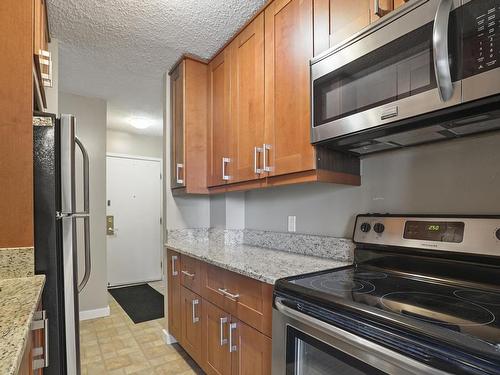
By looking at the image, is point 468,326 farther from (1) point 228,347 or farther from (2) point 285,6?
(2) point 285,6

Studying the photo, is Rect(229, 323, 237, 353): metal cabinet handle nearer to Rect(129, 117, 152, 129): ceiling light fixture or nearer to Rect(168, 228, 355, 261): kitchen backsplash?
Rect(168, 228, 355, 261): kitchen backsplash

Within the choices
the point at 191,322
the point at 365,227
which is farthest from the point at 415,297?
the point at 191,322

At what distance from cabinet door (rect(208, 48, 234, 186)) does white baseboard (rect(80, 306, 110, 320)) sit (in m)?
2.03

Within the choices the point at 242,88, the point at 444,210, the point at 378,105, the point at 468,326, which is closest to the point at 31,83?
the point at 242,88

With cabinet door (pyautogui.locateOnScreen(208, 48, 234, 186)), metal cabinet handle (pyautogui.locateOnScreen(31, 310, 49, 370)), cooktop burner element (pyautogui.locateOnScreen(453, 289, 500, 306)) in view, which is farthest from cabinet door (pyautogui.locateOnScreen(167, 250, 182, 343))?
cooktop burner element (pyautogui.locateOnScreen(453, 289, 500, 306))

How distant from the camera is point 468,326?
2.46 ft

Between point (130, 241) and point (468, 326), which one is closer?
point (468, 326)

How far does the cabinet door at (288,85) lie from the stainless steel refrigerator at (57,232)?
1.01 meters

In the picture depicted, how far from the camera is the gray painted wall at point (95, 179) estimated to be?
314cm

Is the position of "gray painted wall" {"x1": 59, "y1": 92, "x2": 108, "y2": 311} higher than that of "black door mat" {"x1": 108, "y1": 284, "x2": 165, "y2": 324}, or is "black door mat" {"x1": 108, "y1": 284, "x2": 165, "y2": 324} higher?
"gray painted wall" {"x1": 59, "y1": 92, "x2": 108, "y2": 311}

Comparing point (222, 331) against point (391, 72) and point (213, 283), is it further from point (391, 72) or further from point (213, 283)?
point (391, 72)

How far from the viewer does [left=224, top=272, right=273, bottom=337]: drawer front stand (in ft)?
4.37

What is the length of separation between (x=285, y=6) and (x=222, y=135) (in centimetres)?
93

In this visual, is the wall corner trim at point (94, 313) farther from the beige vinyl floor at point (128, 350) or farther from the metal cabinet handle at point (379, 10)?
A: the metal cabinet handle at point (379, 10)
